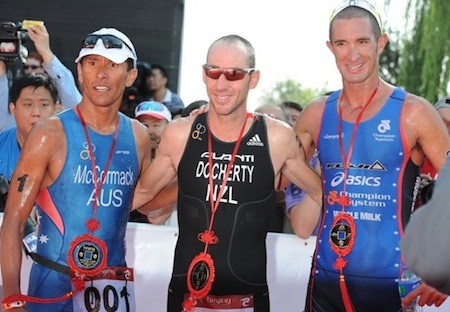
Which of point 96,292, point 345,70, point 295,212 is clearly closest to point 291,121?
point 295,212

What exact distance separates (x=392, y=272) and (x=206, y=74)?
1.35 m

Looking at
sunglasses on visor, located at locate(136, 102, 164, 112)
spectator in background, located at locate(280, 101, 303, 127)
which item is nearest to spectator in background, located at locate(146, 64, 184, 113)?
spectator in background, located at locate(280, 101, 303, 127)

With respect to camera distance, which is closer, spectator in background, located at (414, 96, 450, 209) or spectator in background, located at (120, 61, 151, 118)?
spectator in background, located at (414, 96, 450, 209)

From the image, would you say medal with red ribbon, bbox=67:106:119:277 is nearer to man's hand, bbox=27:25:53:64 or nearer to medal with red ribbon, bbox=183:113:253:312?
medal with red ribbon, bbox=183:113:253:312

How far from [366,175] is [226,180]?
0.71m

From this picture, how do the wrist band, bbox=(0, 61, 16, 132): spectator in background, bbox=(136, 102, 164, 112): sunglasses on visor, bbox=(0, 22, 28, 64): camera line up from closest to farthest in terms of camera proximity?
1. the wrist band
2. bbox=(0, 22, 28, 64): camera
3. bbox=(0, 61, 16, 132): spectator in background
4. bbox=(136, 102, 164, 112): sunglasses on visor

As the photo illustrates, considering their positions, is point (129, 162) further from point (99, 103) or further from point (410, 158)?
point (410, 158)

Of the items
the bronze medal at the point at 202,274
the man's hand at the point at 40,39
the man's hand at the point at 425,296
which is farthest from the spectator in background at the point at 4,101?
the man's hand at the point at 425,296

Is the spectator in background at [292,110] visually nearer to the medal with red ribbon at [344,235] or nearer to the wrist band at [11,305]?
the medal with red ribbon at [344,235]

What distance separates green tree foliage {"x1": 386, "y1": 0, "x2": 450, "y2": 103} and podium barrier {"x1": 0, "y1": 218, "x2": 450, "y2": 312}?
11880 mm

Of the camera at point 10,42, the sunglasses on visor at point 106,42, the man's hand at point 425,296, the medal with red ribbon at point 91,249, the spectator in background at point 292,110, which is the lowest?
the man's hand at point 425,296

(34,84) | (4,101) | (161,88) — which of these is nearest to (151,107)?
(34,84)

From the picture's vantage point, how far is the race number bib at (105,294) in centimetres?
403

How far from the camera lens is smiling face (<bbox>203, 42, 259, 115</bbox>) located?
4.07 m
